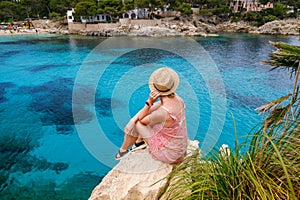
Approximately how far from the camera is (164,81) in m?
2.26

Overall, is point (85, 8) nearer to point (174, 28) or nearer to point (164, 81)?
point (174, 28)

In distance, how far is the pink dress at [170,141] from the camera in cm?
242

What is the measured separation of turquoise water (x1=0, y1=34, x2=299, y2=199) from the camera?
486cm

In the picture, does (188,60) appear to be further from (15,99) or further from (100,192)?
(100,192)

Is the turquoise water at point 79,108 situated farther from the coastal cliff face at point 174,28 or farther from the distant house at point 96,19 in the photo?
the distant house at point 96,19

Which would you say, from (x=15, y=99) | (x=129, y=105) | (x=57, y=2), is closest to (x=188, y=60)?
(x=129, y=105)

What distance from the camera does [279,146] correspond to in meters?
1.63

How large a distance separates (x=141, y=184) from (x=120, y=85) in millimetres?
9470

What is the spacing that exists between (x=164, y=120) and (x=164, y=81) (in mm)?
455

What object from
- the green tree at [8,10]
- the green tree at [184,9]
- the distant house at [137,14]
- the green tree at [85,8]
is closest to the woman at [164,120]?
the green tree at [85,8]

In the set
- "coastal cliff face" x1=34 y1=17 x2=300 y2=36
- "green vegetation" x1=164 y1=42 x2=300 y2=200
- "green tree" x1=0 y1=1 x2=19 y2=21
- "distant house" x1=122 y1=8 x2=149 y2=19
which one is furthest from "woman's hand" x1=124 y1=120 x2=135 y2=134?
"green tree" x1=0 y1=1 x2=19 y2=21

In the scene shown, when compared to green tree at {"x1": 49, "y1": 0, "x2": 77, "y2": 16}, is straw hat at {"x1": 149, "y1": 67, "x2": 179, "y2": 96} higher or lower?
lower

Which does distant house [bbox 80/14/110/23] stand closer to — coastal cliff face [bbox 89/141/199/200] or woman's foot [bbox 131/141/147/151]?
woman's foot [bbox 131/141/147/151]

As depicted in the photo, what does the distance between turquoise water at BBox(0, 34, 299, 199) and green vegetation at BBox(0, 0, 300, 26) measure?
77.1 feet
